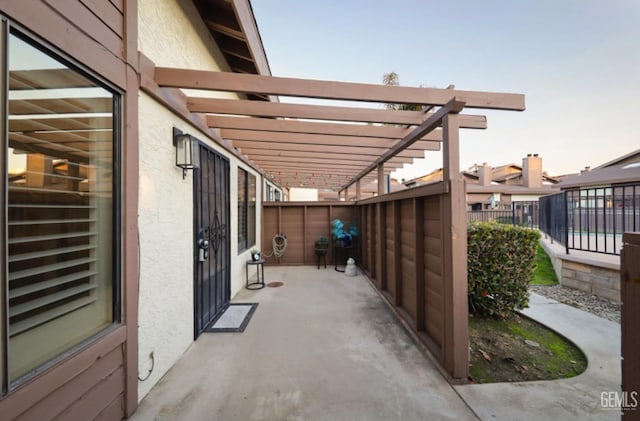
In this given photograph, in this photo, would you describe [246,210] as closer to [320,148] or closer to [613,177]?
[320,148]

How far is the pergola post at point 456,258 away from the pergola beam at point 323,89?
1.12 ft

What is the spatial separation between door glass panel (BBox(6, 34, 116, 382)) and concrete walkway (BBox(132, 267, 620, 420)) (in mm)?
988

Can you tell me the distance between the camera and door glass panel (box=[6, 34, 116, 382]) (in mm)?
1124

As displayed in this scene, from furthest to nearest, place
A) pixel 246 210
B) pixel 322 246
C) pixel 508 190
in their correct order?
pixel 508 190 < pixel 322 246 < pixel 246 210

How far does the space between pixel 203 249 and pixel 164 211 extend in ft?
2.92

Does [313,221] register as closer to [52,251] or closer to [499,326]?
[499,326]

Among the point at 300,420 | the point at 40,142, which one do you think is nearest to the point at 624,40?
the point at 300,420

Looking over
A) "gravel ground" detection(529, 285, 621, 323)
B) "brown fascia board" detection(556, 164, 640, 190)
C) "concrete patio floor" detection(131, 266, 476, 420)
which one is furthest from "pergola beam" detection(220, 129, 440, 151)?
"brown fascia board" detection(556, 164, 640, 190)

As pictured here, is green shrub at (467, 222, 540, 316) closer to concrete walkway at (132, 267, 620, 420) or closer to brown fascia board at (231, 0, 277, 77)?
concrete walkway at (132, 267, 620, 420)

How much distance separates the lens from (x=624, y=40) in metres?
→ 5.62

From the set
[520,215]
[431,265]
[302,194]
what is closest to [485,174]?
[520,215]

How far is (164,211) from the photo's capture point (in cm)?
227

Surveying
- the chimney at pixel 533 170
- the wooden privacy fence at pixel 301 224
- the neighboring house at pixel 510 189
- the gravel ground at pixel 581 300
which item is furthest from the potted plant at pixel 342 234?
the chimney at pixel 533 170

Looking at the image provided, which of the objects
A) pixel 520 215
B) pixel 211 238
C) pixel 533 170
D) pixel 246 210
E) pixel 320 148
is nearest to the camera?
pixel 211 238
